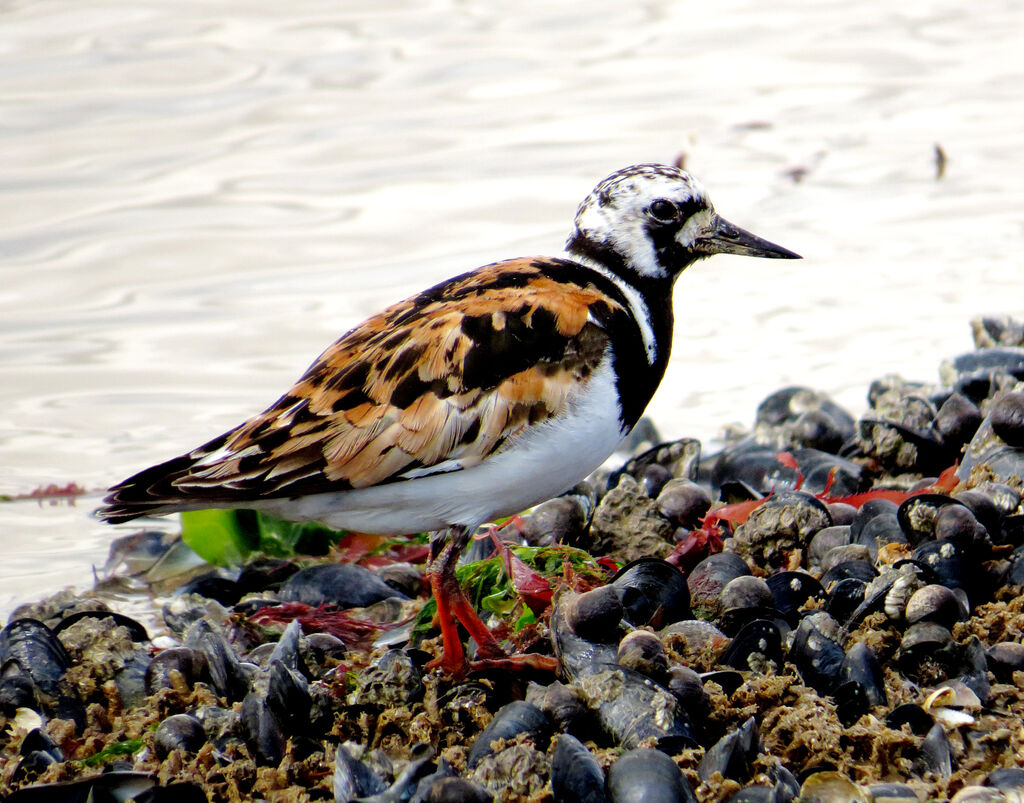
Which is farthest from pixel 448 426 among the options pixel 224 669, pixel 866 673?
pixel 866 673

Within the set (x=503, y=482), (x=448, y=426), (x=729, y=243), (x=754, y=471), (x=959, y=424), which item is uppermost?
(x=729, y=243)

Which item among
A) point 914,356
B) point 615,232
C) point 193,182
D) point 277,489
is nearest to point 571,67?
point 193,182

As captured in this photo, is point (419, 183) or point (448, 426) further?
point (419, 183)

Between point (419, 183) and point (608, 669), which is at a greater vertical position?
point (419, 183)

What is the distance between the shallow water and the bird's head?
2.55 metres

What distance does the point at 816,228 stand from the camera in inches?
359

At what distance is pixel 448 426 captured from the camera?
3.81m

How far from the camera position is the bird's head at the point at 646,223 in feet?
14.1

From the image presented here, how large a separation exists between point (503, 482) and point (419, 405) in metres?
0.33

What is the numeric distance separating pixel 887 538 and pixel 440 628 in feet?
4.91

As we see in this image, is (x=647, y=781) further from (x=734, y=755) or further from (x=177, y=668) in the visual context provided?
(x=177, y=668)

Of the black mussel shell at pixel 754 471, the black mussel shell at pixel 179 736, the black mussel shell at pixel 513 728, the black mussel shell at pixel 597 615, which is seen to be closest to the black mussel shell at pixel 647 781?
the black mussel shell at pixel 513 728

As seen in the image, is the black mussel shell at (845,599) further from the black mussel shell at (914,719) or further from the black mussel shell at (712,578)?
the black mussel shell at (914,719)

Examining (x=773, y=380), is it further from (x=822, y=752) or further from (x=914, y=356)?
(x=822, y=752)
